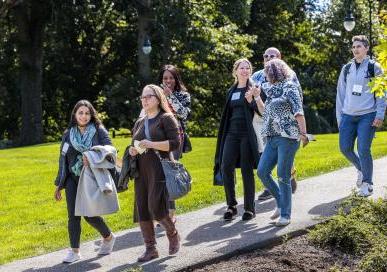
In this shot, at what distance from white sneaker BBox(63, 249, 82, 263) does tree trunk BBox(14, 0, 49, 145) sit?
20.3 meters

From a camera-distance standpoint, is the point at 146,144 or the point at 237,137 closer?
the point at 146,144

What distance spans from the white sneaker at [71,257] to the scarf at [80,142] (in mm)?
749

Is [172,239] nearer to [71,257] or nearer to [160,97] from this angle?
[71,257]

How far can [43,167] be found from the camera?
49.4 ft

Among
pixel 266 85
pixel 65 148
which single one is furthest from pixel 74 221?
pixel 266 85

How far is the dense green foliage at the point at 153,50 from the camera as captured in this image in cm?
2783

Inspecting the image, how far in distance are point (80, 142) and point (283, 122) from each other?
2183 mm

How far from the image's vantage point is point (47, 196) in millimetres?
11445

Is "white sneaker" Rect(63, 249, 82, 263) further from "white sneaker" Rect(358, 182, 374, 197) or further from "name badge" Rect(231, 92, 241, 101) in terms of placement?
"white sneaker" Rect(358, 182, 374, 197)

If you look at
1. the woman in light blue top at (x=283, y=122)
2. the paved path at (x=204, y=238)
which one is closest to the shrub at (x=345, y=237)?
the paved path at (x=204, y=238)

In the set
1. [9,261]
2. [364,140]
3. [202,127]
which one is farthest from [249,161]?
[202,127]

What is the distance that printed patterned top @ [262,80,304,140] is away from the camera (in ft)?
26.4

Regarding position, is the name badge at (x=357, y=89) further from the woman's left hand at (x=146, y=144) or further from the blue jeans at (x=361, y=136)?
the woman's left hand at (x=146, y=144)

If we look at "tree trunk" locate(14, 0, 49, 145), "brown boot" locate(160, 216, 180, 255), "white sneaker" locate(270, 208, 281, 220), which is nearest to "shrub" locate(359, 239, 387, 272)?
"brown boot" locate(160, 216, 180, 255)
